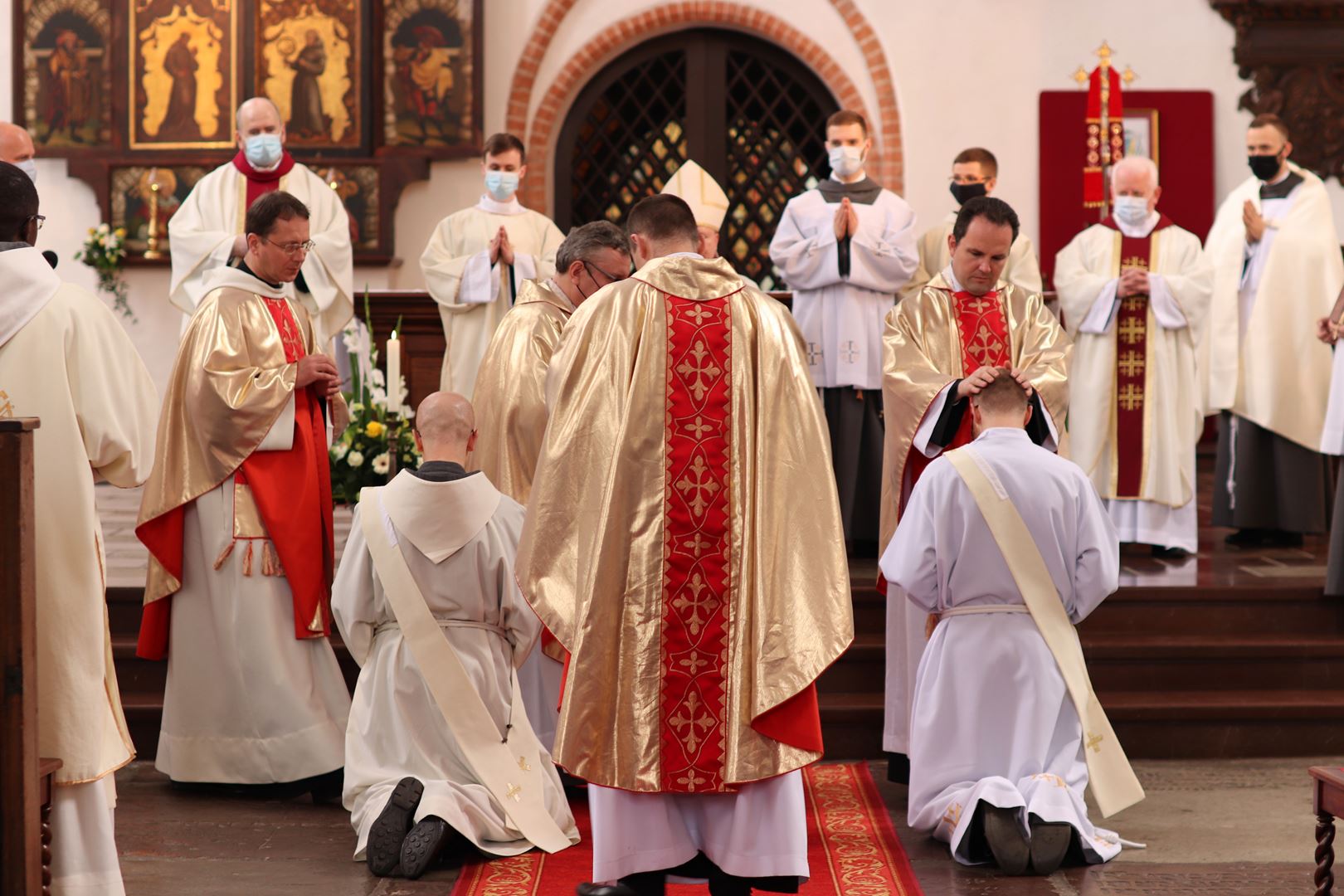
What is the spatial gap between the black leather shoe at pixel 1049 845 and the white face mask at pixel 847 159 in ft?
13.2

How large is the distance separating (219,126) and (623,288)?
792cm

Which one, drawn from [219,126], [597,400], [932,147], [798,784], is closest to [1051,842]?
[798,784]

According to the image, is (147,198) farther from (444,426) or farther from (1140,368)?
(444,426)

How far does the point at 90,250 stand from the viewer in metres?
11.1

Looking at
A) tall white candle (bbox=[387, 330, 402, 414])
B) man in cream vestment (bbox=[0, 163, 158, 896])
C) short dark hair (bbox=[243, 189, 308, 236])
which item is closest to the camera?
man in cream vestment (bbox=[0, 163, 158, 896])

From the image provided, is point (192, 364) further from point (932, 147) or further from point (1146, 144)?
point (1146, 144)

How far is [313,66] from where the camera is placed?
1104 centimetres

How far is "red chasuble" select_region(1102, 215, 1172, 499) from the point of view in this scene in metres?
8.03

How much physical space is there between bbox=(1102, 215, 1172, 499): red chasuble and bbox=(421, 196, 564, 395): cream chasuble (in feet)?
9.68

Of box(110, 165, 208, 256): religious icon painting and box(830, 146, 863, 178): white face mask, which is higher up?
box(110, 165, 208, 256): religious icon painting

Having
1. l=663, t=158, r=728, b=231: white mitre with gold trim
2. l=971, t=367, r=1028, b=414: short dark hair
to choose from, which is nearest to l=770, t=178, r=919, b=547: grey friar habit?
l=663, t=158, r=728, b=231: white mitre with gold trim

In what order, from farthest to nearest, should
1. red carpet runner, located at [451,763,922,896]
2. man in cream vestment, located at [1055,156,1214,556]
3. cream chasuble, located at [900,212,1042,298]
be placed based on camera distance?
man in cream vestment, located at [1055,156,1214,556] → cream chasuble, located at [900,212,1042,298] → red carpet runner, located at [451,763,922,896]

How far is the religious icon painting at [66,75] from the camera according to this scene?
36.0 ft

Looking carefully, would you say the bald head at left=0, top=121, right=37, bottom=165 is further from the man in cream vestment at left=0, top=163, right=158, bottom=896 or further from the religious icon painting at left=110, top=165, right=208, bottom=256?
the man in cream vestment at left=0, top=163, right=158, bottom=896
